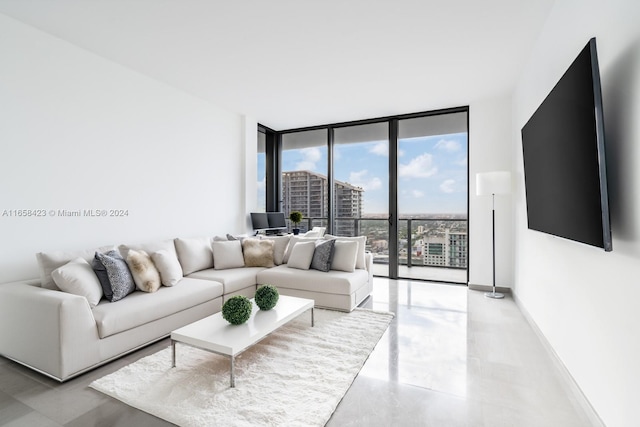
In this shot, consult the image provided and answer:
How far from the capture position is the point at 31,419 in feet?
5.73

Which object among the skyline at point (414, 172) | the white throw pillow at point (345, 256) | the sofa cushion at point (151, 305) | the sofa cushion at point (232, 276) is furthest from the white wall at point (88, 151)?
the white throw pillow at point (345, 256)

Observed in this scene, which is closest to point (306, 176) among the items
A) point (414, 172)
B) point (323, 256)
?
point (414, 172)

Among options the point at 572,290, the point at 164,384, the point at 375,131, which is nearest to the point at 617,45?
the point at 572,290

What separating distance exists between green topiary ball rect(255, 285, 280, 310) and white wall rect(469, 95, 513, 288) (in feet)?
11.4

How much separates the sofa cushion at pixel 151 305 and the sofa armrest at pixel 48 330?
10cm

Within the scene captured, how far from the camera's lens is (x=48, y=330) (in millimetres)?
2129

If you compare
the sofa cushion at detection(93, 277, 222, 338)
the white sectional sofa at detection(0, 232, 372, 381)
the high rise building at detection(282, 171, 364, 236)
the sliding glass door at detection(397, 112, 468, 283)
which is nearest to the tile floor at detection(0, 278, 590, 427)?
the white sectional sofa at detection(0, 232, 372, 381)

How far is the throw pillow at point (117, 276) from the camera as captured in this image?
2654 mm

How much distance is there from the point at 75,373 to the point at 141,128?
8.94 feet

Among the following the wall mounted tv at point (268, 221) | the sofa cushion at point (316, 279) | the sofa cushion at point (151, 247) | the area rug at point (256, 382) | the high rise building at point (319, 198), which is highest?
the high rise building at point (319, 198)

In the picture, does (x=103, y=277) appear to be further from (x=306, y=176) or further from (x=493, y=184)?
(x=493, y=184)

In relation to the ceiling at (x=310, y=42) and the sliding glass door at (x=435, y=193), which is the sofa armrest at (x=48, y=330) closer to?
the ceiling at (x=310, y=42)

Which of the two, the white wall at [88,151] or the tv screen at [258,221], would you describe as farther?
the tv screen at [258,221]

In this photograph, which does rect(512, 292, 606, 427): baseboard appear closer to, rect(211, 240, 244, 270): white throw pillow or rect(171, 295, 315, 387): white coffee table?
rect(171, 295, 315, 387): white coffee table
